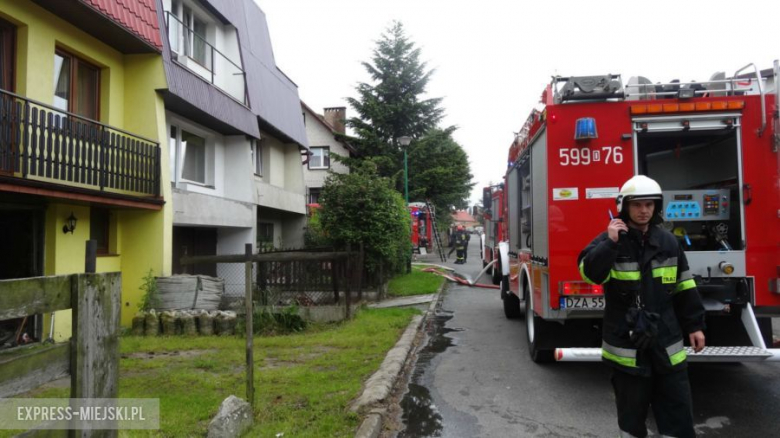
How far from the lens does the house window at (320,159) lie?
104 ft

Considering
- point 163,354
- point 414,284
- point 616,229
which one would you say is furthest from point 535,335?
point 414,284

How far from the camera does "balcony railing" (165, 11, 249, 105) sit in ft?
35.9

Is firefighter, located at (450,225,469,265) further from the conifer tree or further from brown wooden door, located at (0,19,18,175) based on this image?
brown wooden door, located at (0,19,18,175)

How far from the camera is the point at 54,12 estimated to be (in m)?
7.71

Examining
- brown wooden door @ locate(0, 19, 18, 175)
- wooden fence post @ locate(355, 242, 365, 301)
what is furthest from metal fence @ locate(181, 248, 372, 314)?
brown wooden door @ locate(0, 19, 18, 175)

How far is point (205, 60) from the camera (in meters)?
12.3

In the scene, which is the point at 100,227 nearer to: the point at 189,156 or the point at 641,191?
the point at 189,156

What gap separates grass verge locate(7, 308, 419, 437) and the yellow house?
2.00 meters

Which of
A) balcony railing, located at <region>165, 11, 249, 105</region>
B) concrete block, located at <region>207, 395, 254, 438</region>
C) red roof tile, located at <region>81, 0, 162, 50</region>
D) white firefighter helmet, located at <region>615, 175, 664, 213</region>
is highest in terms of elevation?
balcony railing, located at <region>165, 11, 249, 105</region>

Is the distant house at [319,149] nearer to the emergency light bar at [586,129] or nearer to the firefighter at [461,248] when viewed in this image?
the firefighter at [461,248]

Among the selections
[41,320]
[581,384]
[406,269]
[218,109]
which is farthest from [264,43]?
[581,384]

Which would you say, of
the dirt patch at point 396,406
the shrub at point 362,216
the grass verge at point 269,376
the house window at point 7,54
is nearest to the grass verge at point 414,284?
the shrub at point 362,216

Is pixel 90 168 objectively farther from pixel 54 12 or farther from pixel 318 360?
pixel 318 360

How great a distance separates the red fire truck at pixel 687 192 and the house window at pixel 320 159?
27.1 meters
